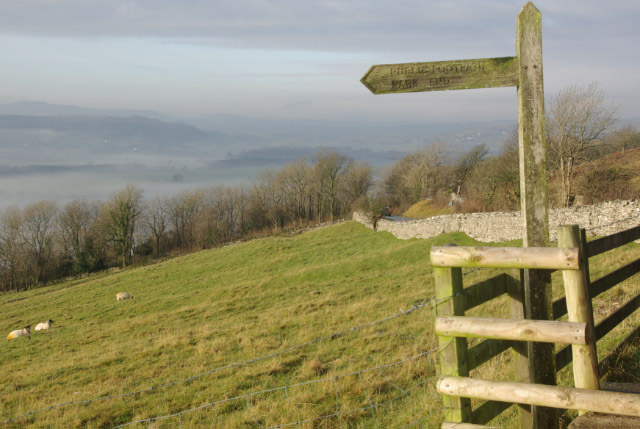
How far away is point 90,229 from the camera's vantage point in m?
77.9

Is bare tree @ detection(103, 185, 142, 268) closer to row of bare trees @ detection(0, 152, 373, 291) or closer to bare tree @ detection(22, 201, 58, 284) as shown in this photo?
row of bare trees @ detection(0, 152, 373, 291)

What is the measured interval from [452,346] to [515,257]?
76 cm

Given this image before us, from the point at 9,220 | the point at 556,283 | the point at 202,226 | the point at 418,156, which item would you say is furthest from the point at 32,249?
the point at 556,283

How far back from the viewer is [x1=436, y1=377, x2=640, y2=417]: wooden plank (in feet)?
9.29

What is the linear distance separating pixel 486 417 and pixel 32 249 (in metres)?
82.9

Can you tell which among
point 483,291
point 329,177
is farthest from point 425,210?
point 483,291

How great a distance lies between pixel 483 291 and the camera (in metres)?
3.59

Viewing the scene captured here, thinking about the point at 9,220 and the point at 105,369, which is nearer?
the point at 105,369

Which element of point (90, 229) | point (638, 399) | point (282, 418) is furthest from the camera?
point (90, 229)

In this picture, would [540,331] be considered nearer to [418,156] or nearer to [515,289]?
[515,289]

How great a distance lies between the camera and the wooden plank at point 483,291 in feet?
11.2

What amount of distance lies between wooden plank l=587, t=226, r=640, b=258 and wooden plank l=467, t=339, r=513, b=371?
1001mm

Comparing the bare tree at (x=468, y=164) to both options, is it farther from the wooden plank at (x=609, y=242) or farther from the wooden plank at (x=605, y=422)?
the wooden plank at (x=605, y=422)

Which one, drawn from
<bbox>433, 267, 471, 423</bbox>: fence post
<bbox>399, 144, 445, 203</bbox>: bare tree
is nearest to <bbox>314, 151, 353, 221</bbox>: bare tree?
<bbox>399, 144, 445, 203</bbox>: bare tree
